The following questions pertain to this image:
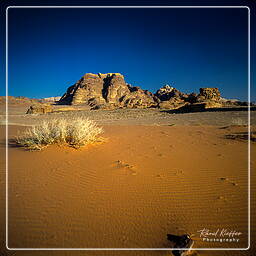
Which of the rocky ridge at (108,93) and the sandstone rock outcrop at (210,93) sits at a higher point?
the rocky ridge at (108,93)

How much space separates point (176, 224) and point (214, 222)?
0.42 metres

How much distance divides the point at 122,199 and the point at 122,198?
3 centimetres

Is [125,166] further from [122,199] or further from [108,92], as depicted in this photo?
[108,92]

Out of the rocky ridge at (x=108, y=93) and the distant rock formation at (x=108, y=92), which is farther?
the distant rock formation at (x=108, y=92)

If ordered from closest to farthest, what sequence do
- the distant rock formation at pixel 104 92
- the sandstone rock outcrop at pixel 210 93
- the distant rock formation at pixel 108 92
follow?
the sandstone rock outcrop at pixel 210 93, the distant rock formation at pixel 108 92, the distant rock formation at pixel 104 92

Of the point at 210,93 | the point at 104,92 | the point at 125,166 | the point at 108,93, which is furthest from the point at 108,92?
the point at 125,166

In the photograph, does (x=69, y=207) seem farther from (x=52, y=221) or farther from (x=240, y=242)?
(x=240, y=242)

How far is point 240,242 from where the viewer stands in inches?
64.6

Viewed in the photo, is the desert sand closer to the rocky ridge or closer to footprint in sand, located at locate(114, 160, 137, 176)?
footprint in sand, located at locate(114, 160, 137, 176)

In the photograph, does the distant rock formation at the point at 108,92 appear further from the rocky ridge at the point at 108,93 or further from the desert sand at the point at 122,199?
the desert sand at the point at 122,199

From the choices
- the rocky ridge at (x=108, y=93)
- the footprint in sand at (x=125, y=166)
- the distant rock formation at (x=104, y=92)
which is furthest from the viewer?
the distant rock formation at (x=104, y=92)

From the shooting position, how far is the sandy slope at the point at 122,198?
1.72m

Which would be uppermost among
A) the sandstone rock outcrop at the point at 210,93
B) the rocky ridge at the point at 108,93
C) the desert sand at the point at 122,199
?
the rocky ridge at the point at 108,93

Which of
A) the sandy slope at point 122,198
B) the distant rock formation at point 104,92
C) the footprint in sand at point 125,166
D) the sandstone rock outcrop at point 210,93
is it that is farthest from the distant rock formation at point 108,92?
the footprint in sand at point 125,166
